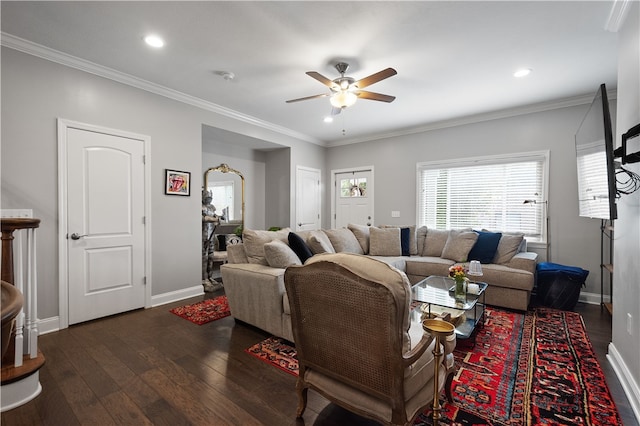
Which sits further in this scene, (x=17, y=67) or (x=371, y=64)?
(x=371, y=64)

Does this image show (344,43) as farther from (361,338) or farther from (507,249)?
(507,249)

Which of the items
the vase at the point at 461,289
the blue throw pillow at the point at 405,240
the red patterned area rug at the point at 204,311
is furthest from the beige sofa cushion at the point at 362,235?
the red patterned area rug at the point at 204,311

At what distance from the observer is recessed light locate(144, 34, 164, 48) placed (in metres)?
2.62

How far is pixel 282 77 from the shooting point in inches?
134

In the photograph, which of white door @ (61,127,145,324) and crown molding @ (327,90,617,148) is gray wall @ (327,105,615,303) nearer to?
crown molding @ (327,90,617,148)

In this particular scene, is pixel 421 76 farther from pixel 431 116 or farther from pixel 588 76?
pixel 588 76

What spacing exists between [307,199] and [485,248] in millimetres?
3404

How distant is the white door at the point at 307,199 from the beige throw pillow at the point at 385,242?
173 centimetres

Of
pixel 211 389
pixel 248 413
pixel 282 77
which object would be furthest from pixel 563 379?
pixel 282 77

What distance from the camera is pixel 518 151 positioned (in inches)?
174

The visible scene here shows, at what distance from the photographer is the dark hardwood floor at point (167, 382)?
5.50ft

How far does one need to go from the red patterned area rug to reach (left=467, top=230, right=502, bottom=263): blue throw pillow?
331 centimetres

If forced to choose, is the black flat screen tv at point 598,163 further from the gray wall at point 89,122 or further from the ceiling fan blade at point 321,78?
the gray wall at point 89,122

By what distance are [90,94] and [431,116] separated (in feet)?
15.1
